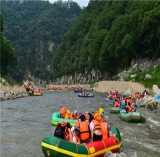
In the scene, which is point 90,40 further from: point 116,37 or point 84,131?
point 84,131

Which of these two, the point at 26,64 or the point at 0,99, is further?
the point at 26,64

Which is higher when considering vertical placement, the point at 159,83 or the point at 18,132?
the point at 159,83

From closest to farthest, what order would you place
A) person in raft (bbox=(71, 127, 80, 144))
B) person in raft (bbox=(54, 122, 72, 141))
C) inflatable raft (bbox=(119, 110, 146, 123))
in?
person in raft (bbox=(54, 122, 72, 141)) < person in raft (bbox=(71, 127, 80, 144)) < inflatable raft (bbox=(119, 110, 146, 123))

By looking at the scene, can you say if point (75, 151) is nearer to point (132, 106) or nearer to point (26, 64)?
point (132, 106)

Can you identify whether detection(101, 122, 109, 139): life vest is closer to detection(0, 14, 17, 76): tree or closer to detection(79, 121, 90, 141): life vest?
detection(79, 121, 90, 141): life vest

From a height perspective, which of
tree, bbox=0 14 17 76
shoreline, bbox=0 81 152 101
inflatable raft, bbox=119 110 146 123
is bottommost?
inflatable raft, bbox=119 110 146 123

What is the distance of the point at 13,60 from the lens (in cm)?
6856

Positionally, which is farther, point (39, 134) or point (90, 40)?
point (90, 40)

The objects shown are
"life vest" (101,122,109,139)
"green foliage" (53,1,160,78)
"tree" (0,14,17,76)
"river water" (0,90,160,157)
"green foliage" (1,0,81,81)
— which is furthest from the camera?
"green foliage" (1,0,81,81)

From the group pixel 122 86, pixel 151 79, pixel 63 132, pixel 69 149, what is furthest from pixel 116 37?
pixel 69 149

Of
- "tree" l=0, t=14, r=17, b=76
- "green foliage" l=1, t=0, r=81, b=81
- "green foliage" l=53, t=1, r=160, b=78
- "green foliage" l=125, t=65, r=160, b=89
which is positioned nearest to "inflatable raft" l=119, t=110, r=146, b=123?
"green foliage" l=125, t=65, r=160, b=89

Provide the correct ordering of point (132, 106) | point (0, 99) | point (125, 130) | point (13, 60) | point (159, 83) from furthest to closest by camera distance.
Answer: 1. point (13, 60)
2. point (159, 83)
3. point (0, 99)
4. point (132, 106)
5. point (125, 130)

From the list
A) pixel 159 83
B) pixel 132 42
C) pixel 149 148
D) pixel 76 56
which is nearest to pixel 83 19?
pixel 76 56

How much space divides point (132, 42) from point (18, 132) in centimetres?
4878
